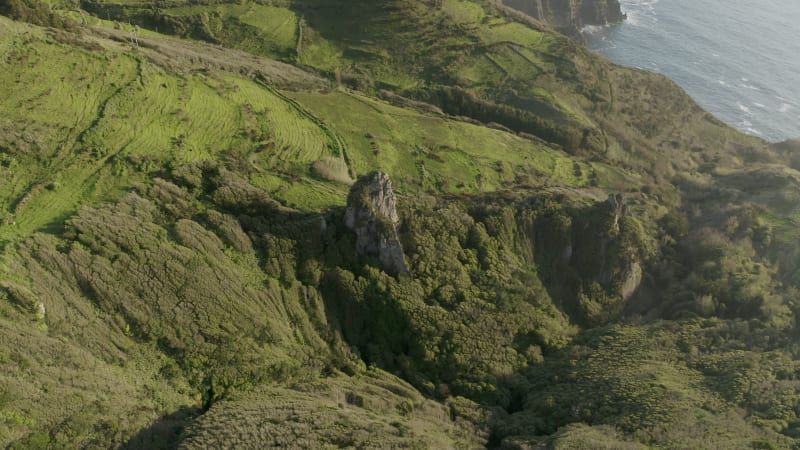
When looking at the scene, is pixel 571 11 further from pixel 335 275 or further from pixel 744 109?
pixel 335 275

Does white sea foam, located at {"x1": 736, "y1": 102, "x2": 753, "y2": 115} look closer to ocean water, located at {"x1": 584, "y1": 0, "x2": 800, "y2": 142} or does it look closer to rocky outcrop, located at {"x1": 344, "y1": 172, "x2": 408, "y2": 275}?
ocean water, located at {"x1": 584, "y1": 0, "x2": 800, "y2": 142}

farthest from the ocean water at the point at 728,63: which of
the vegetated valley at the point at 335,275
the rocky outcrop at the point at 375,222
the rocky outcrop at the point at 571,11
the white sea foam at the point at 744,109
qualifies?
the rocky outcrop at the point at 375,222

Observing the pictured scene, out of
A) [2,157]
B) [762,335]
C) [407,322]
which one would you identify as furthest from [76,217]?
[762,335]

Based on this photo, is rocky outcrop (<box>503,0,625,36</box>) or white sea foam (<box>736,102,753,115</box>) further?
rocky outcrop (<box>503,0,625,36</box>)

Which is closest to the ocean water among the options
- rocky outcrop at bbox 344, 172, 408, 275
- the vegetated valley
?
the vegetated valley

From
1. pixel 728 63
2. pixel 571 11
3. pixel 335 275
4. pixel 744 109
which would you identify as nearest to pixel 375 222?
pixel 335 275

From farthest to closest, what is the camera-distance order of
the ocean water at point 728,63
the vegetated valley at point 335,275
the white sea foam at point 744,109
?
1. the white sea foam at point 744,109
2. the ocean water at point 728,63
3. the vegetated valley at point 335,275

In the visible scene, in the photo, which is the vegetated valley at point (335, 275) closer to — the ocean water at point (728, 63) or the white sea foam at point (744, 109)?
the ocean water at point (728, 63)

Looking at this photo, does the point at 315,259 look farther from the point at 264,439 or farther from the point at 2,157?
the point at 2,157
